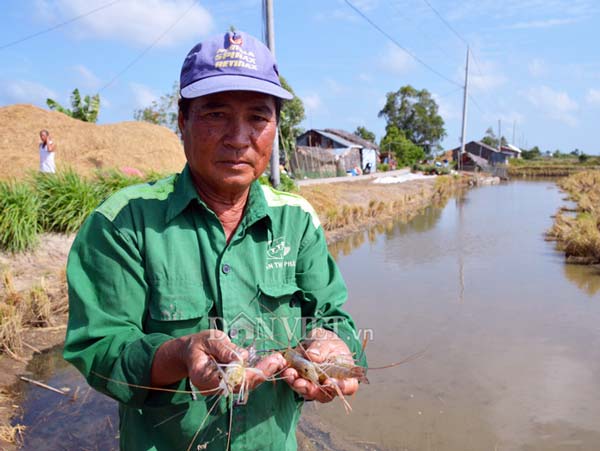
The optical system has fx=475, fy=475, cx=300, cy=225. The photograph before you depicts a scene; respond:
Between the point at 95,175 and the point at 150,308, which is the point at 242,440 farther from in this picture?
the point at 95,175

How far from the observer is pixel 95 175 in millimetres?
9898

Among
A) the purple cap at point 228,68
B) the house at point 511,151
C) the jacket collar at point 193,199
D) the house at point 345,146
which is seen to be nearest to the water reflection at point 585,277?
the jacket collar at point 193,199

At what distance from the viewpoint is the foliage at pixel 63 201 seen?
7.97 meters

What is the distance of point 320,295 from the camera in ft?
5.87

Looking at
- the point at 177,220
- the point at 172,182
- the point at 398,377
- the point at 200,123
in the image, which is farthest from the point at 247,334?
the point at 398,377

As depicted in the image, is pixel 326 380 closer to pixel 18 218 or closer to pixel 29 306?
pixel 29 306

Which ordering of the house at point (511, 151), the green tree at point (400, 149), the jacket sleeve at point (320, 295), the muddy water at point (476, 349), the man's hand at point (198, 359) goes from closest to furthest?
the man's hand at point (198, 359) < the jacket sleeve at point (320, 295) < the muddy water at point (476, 349) < the green tree at point (400, 149) < the house at point (511, 151)

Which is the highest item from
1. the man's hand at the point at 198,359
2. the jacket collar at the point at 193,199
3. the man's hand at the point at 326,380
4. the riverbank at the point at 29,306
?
the jacket collar at the point at 193,199

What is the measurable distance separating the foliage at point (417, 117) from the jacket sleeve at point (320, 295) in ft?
224

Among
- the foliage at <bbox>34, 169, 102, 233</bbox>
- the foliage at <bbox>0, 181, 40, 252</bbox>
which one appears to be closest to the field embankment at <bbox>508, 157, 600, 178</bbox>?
the foliage at <bbox>34, 169, 102, 233</bbox>

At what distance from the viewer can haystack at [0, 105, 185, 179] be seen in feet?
38.1

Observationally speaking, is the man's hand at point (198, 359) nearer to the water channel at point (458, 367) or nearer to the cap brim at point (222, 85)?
the cap brim at point (222, 85)

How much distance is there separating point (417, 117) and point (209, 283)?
6967 cm

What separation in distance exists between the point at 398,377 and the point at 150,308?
Result: 5.28 metres
